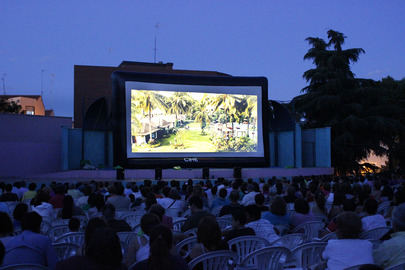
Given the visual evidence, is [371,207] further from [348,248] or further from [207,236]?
[207,236]

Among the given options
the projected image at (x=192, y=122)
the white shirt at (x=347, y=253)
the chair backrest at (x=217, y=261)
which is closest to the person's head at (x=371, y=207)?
the white shirt at (x=347, y=253)

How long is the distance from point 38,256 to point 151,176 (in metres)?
17.9

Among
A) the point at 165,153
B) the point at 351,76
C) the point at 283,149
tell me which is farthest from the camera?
the point at 351,76

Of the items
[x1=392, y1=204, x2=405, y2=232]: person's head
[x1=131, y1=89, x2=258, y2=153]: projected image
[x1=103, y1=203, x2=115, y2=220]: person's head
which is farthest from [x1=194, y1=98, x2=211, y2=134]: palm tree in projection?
[x1=392, y1=204, x2=405, y2=232]: person's head

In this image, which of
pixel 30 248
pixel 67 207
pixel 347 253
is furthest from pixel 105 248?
pixel 67 207

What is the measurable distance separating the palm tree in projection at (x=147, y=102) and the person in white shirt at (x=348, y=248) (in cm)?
1964

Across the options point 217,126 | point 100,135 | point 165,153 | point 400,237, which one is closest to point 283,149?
point 217,126

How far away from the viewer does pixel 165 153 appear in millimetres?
22906

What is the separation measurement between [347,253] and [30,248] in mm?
2360

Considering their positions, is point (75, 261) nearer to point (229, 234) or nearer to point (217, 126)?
point (229, 234)

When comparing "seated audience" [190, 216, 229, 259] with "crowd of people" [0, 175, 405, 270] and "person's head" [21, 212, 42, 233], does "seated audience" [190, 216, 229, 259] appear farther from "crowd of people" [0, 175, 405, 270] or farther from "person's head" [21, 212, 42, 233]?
"person's head" [21, 212, 42, 233]

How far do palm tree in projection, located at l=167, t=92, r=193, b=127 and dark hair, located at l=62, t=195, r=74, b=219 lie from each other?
17059 millimetres

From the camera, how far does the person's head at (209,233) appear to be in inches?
130

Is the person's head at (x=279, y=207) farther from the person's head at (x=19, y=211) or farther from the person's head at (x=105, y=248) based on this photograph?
the person's head at (x=105, y=248)
